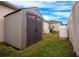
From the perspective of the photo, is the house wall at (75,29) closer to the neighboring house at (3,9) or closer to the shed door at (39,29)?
the shed door at (39,29)

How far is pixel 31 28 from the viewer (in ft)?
11.5

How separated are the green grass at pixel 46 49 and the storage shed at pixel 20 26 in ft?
0.34

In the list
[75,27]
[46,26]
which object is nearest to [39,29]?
[46,26]

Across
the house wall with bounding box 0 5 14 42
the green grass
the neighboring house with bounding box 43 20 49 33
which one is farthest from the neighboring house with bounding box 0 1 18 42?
the neighboring house with bounding box 43 20 49 33

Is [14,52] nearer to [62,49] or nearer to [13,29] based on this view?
[13,29]

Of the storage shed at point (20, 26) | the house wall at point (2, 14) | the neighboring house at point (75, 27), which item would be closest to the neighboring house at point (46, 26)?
the storage shed at point (20, 26)

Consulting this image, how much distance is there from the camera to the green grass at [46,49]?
11.0ft

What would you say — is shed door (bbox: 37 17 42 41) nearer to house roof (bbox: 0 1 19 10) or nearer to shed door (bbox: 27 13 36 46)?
shed door (bbox: 27 13 36 46)

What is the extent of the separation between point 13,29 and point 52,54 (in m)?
0.81

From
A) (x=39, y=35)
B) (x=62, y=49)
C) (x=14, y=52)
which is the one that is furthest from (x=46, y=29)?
(x=14, y=52)

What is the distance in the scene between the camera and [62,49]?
3387 mm

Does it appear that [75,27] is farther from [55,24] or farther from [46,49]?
[46,49]

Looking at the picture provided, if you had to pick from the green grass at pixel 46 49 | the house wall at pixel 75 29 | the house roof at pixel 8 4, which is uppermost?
the house roof at pixel 8 4

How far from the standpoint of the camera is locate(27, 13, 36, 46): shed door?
3.44 meters
